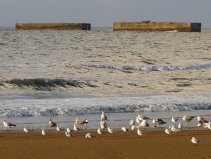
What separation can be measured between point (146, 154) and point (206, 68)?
24050 mm

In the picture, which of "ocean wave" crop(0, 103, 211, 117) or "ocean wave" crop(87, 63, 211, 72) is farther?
"ocean wave" crop(87, 63, 211, 72)

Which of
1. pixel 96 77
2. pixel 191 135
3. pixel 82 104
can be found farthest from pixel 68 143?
pixel 96 77

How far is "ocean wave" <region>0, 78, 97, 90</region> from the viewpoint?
22094mm

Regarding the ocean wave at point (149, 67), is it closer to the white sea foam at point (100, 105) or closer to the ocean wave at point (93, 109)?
the white sea foam at point (100, 105)

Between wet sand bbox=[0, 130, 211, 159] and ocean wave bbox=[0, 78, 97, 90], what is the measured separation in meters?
10.3

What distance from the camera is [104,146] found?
10.4m

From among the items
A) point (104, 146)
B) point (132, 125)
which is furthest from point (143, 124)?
point (104, 146)

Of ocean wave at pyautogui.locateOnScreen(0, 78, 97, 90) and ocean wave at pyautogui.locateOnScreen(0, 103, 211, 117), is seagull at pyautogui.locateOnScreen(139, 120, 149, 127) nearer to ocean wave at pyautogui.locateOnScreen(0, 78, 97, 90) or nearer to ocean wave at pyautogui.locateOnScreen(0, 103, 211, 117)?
ocean wave at pyautogui.locateOnScreen(0, 103, 211, 117)

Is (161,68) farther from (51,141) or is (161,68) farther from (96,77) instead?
(51,141)

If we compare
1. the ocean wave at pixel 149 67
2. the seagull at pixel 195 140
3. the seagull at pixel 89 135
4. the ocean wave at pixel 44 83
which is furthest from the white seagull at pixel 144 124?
the ocean wave at pixel 149 67

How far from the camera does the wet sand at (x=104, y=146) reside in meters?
9.70

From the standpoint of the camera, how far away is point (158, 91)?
20906mm

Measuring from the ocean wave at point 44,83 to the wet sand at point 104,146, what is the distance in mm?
10251

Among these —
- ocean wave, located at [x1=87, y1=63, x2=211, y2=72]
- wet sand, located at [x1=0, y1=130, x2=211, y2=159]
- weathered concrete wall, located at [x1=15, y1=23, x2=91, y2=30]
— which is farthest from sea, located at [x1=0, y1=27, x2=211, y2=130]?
weathered concrete wall, located at [x1=15, y1=23, x2=91, y2=30]
